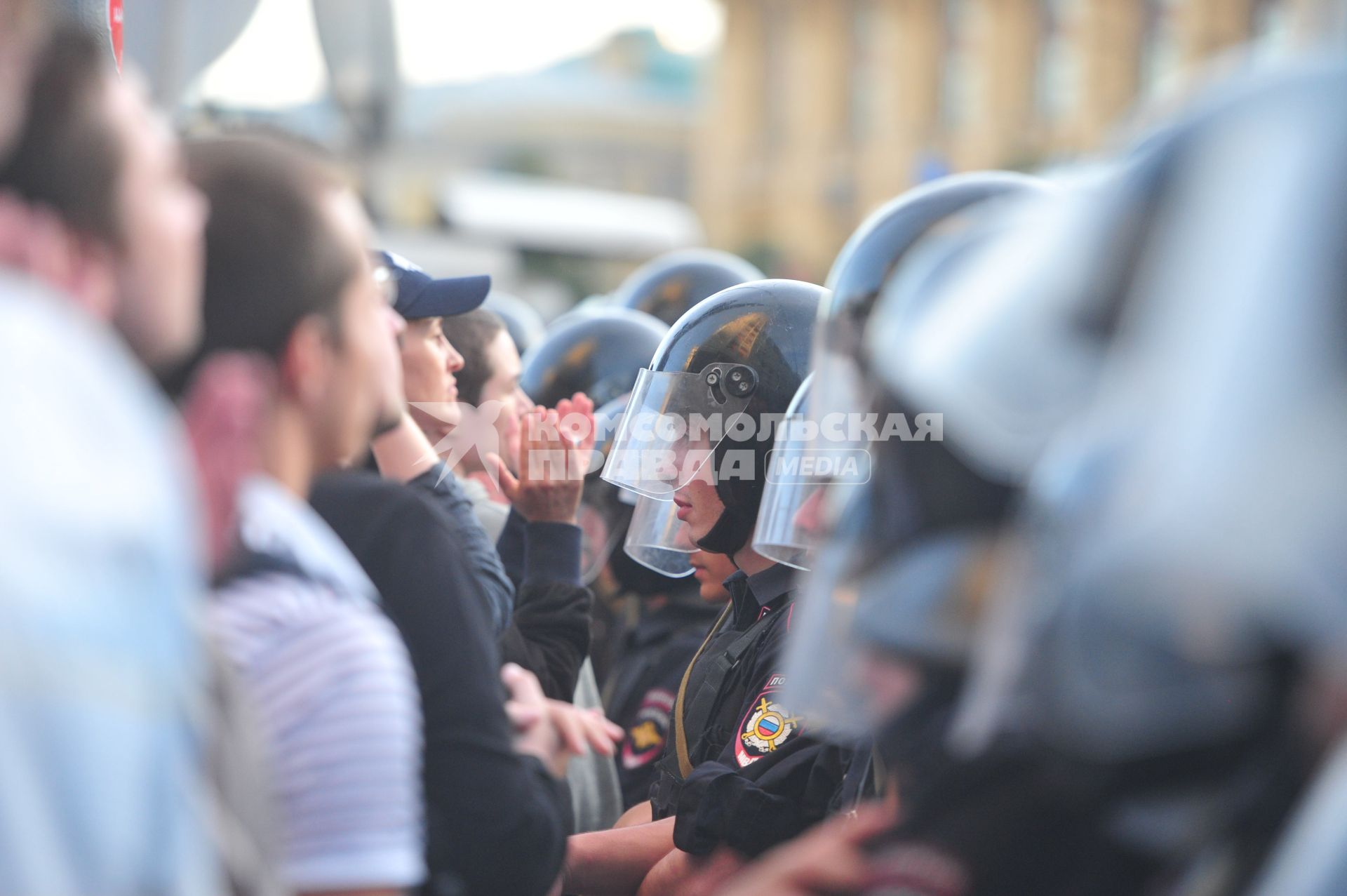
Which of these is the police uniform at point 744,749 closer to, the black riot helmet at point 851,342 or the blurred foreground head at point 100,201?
the black riot helmet at point 851,342

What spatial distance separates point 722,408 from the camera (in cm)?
300

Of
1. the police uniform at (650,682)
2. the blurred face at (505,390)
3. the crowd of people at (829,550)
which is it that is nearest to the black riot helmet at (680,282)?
the blurred face at (505,390)

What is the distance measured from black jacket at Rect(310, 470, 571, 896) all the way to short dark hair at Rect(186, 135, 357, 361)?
0.39 m

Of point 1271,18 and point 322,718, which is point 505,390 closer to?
point 322,718

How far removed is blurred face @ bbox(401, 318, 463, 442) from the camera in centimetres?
310

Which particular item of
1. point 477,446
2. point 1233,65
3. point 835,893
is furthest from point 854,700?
point 477,446

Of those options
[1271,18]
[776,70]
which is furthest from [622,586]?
[776,70]

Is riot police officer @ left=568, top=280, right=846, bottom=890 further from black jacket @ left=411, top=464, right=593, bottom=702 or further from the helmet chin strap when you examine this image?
black jacket @ left=411, top=464, right=593, bottom=702

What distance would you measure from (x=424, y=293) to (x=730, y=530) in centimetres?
76

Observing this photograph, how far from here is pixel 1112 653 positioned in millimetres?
1182

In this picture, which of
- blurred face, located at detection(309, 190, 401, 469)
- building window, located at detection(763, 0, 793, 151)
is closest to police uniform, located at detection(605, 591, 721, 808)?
blurred face, located at detection(309, 190, 401, 469)

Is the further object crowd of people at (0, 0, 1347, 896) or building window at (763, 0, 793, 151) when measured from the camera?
building window at (763, 0, 793, 151)

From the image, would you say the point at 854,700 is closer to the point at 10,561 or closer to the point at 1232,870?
the point at 1232,870

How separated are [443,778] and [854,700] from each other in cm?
47
